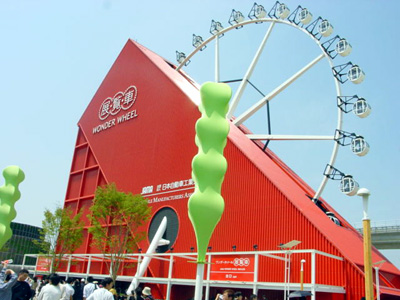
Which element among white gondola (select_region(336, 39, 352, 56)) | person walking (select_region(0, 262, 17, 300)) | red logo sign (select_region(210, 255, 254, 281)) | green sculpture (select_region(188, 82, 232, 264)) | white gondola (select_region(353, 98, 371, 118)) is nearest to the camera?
person walking (select_region(0, 262, 17, 300))

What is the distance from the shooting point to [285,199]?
1778 centimetres

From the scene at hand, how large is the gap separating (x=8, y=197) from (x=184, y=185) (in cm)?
867

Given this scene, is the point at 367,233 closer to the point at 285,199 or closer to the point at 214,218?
the point at 214,218

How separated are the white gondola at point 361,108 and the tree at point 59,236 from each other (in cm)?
1874

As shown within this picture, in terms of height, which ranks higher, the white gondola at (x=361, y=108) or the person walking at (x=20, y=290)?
the white gondola at (x=361, y=108)

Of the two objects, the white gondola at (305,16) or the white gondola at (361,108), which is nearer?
the white gondola at (361,108)

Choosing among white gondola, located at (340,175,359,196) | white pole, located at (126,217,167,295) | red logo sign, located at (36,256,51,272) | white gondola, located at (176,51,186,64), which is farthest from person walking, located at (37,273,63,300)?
white gondola, located at (176,51,186,64)

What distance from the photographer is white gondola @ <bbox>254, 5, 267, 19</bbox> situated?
88.0 feet

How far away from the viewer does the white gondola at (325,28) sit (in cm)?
2252

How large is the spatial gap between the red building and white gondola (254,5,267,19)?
6.06m

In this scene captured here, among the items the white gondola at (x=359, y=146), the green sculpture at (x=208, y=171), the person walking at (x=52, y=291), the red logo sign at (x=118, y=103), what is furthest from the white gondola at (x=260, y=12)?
the person walking at (x=52, y=291)

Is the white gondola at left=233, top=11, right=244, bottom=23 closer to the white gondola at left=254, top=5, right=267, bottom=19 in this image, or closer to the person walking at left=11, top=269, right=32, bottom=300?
the white gondola at left=254, top=5, right=267, bottom=19

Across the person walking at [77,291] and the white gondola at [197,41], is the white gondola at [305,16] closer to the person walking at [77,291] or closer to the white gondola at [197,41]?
the white gondola at [197,41]

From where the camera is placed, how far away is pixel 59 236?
2808 centimetres
